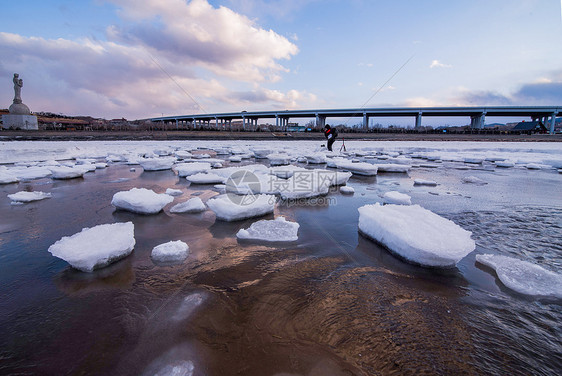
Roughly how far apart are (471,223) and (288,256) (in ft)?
9.48

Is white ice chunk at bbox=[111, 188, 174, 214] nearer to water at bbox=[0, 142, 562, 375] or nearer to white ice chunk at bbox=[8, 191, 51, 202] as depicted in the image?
water at bbox=[0, 142, 562, 375]

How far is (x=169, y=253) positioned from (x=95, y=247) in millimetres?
677

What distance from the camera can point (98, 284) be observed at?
215cm

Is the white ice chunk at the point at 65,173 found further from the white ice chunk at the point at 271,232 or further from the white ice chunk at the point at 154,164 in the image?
the white ice chunk at the point at 271,232

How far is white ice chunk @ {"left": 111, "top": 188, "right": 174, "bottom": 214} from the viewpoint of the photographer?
12.7ft

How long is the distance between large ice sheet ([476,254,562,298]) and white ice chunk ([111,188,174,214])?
4247 mm

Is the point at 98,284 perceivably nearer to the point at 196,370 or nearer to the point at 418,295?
the point at 196,370

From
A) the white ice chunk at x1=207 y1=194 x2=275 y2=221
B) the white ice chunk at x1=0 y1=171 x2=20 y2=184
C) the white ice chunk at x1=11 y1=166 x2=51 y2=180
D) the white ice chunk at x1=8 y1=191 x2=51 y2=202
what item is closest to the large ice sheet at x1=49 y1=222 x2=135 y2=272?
the white ice chunk at x1=207 y1=194 x2=275 y2=221

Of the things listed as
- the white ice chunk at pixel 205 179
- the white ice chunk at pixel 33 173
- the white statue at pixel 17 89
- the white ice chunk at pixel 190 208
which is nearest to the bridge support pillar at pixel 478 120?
the white ice chunk at pixel 205 179

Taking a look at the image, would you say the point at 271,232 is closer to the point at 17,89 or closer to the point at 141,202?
the point at 141,202

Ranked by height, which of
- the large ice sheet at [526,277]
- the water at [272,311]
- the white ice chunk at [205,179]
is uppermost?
the white ice chunk at [205,179]

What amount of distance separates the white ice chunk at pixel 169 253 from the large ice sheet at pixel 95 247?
311 mm

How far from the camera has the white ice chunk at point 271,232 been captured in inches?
121

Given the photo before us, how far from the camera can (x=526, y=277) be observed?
221 cm
